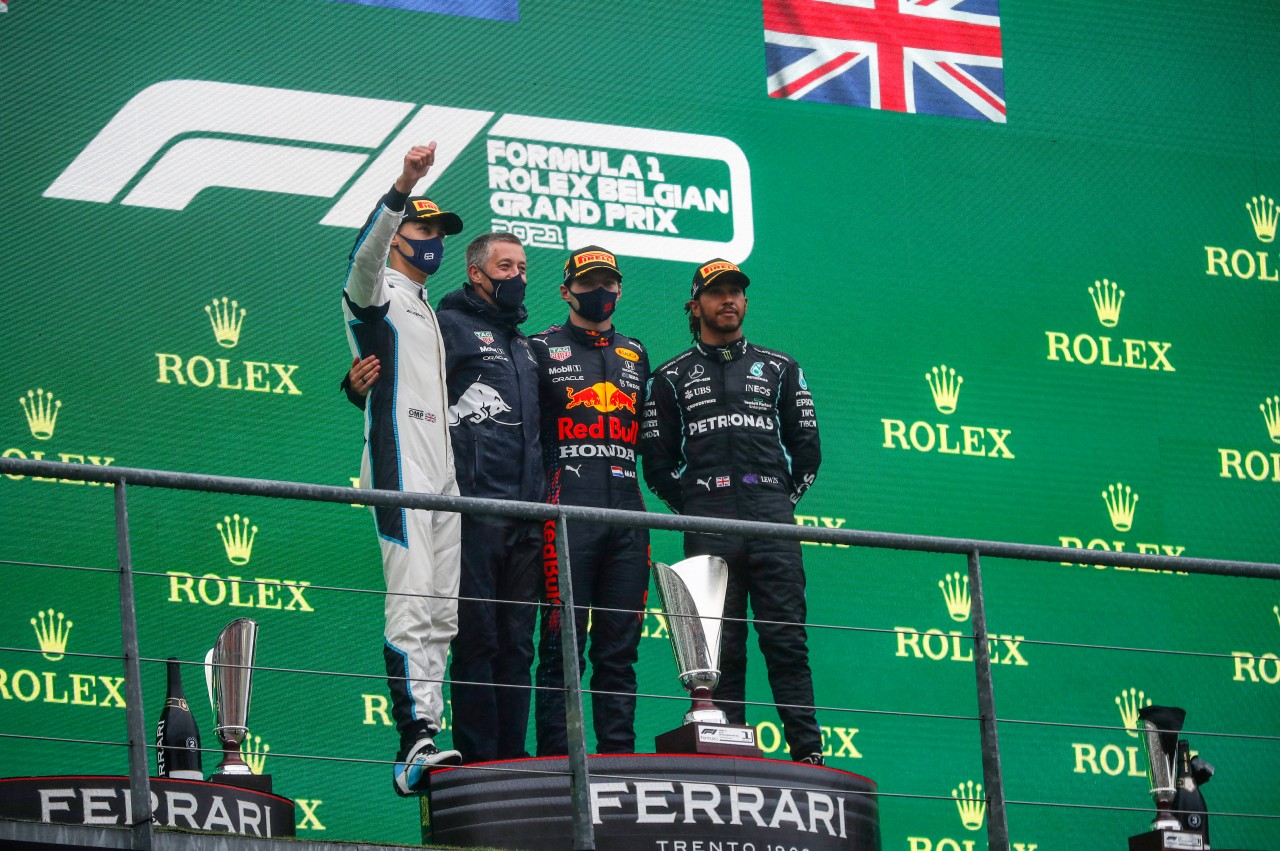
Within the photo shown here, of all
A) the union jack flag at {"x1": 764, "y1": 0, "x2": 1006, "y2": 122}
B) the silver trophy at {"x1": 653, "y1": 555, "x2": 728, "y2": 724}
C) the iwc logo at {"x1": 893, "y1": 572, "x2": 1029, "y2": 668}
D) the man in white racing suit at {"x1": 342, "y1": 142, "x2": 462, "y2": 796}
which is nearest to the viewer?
the man in white racing suit at {"x1": 342, "y1": 142, "x2": 462, "y2": 796}

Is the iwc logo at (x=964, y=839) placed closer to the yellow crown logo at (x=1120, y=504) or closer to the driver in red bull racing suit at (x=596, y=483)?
the yellow crown logo at (x=1120, y=504)

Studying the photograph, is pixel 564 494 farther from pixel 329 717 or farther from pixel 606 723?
pixel 329 717

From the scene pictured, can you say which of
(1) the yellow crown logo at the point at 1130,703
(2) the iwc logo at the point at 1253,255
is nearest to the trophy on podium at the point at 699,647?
(1) the yellow crown logo at the point at 1130,703

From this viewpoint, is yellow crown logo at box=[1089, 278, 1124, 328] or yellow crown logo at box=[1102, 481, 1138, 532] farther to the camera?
yellow crown logo at box=[1089, 278, 1124, 328]

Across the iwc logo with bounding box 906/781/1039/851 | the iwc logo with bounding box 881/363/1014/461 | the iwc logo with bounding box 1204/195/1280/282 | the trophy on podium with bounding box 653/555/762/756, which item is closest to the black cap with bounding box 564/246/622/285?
the trophy on podium with bounding box 653/555/762/756

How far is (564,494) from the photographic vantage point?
5.07m

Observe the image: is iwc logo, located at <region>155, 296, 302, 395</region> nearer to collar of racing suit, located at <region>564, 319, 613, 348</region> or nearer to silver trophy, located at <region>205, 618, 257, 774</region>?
collar of racing suit, located at <region>564, 319, 613, 348</region>

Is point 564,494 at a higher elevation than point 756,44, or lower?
lower

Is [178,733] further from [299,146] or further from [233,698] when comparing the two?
[299,146]

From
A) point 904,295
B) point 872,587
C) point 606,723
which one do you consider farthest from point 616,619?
point 904,295

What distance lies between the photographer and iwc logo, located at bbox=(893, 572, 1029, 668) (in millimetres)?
6582

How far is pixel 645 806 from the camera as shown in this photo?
4.37 meters

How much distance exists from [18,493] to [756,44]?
2748mm

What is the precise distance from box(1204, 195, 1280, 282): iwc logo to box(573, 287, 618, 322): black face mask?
9.54ft
